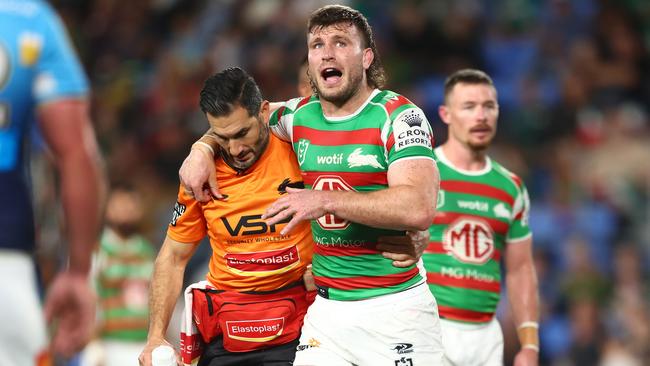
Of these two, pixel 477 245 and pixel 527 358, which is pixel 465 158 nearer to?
pixel 477 245

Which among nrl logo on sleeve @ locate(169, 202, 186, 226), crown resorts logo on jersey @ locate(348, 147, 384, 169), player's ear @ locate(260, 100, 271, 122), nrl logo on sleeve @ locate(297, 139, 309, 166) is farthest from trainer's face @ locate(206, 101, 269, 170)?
crown resorts logo on jersey @ locate(348, 147, 384, 169)

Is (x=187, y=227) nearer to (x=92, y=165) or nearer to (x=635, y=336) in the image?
(x=92, y=165)

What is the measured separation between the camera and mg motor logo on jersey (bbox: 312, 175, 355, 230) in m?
4.62

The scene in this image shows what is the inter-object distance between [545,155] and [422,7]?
103 inches

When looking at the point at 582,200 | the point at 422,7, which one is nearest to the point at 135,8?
the point at 422,7

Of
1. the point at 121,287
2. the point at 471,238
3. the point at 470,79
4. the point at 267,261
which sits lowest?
the point at 121,287

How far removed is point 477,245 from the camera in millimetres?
5891

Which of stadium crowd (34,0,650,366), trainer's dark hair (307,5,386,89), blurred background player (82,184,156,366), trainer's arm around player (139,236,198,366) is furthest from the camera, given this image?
stadium crowd (34,0,650,366)

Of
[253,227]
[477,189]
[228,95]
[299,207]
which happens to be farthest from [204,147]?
[477,189]

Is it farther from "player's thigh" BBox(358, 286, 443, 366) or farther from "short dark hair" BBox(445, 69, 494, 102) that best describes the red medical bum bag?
"short dark hair" BBox(445, 69, 494, 102)

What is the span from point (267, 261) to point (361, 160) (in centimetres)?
73

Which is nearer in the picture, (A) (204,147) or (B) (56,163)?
(B) (56,163)

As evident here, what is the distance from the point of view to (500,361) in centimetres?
595

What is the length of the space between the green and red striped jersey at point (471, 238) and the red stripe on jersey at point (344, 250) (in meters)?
1.28
